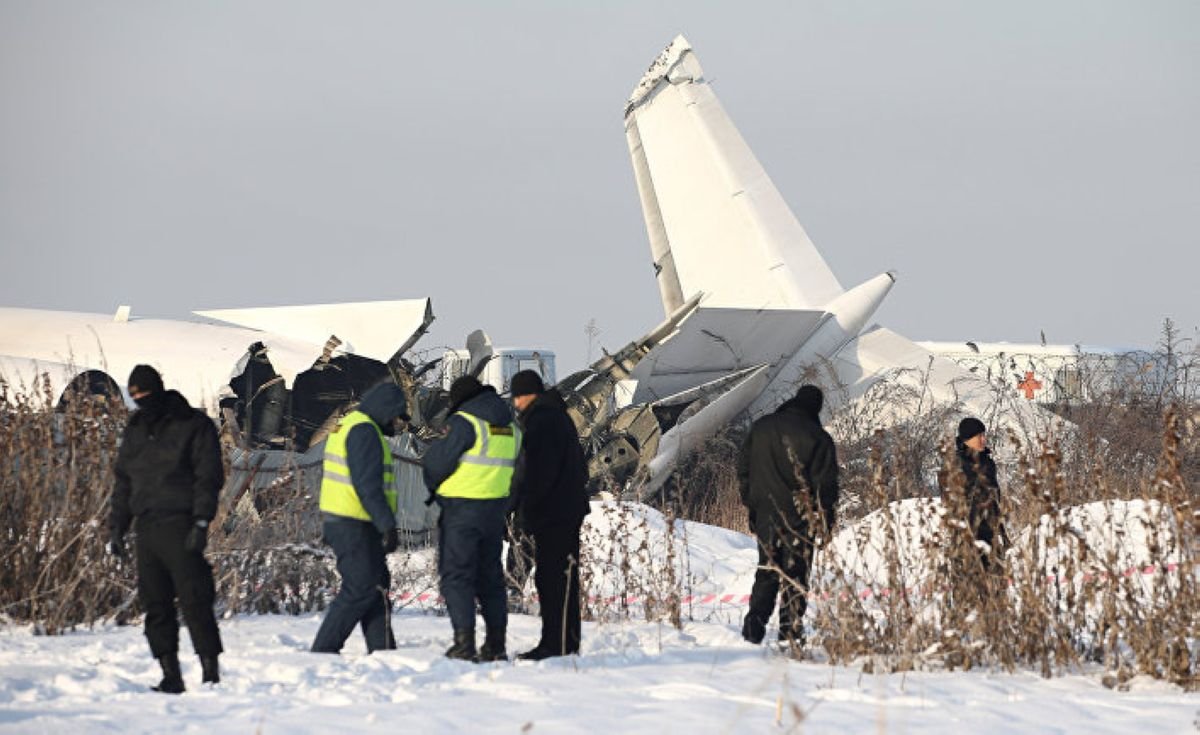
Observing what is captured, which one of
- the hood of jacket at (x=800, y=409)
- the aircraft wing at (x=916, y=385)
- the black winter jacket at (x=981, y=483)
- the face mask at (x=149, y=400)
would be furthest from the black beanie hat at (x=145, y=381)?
the aircraft wing at (x=916, y=385)

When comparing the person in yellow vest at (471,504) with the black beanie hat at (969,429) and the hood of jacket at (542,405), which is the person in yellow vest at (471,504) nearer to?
the hood of jacket at (542,405)

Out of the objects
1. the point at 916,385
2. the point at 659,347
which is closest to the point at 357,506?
the point at 659,347

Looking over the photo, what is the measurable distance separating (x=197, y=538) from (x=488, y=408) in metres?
1.80

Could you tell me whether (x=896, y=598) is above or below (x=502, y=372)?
below

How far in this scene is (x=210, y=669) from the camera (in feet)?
25.0

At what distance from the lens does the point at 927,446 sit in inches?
859

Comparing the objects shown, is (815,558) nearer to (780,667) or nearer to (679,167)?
(780,667)

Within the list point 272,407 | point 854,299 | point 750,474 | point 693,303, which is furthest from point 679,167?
point 750,474

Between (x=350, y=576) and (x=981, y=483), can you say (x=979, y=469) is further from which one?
(x=350, y=576)

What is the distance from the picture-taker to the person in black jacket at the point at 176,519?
24.9 ft

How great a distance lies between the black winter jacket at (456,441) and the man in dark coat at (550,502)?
0.27 m

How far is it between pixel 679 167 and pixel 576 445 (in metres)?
18.5

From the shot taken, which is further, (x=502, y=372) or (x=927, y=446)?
(x=502, y=372)

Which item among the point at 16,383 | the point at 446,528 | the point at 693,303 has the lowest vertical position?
the point at 446,528
